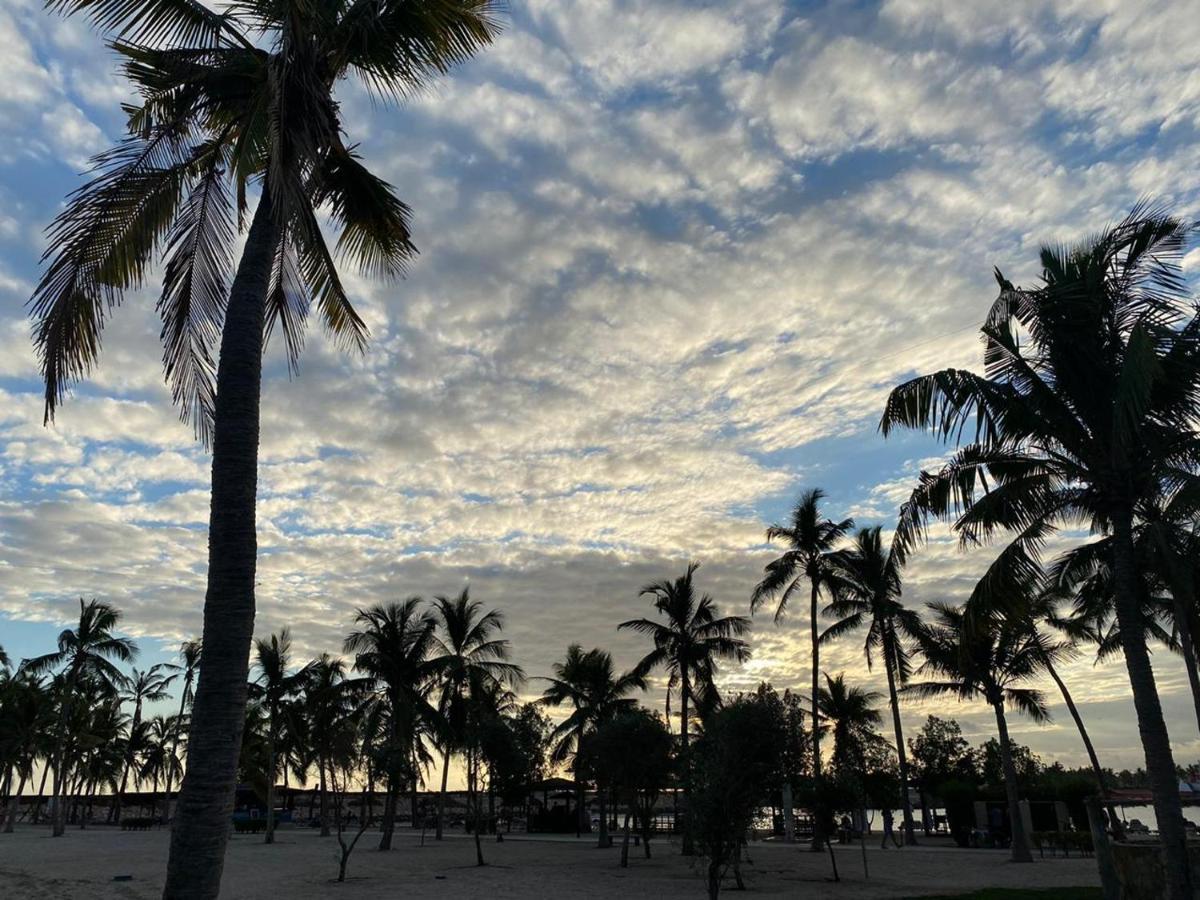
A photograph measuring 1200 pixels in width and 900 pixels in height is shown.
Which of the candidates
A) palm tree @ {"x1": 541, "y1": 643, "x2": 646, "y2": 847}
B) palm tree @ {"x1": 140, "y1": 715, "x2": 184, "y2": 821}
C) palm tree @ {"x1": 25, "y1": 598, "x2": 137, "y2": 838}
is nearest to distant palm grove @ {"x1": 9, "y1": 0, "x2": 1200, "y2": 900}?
palm tree @ {"x1": 541, "y1": 643, "x2": 646, "y2": 847}

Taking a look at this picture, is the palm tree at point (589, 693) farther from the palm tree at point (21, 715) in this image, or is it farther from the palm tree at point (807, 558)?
the palm tree at point (21, 715)

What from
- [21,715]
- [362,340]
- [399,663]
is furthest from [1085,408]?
[21,715]

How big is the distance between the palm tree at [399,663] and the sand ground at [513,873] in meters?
5.67

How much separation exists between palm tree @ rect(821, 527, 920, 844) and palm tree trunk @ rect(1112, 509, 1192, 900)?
942 inches

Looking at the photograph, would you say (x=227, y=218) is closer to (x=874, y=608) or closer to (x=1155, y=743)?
(x=1155, y=743)

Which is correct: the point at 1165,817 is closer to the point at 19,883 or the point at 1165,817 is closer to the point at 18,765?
the point at 19,883

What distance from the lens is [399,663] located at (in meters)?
39.3

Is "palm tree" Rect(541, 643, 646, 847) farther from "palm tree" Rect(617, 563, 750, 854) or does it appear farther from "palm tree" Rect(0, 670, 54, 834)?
"palm tree" Rect(0, 670, 54, 834)

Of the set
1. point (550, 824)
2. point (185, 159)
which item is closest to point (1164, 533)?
point (185, 159)

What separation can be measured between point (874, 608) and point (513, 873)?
19.8 meters

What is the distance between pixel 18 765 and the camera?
3014 inches

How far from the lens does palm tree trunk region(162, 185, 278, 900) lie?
5.82m

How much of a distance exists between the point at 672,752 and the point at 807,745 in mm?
10835

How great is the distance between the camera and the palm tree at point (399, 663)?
38.4m
